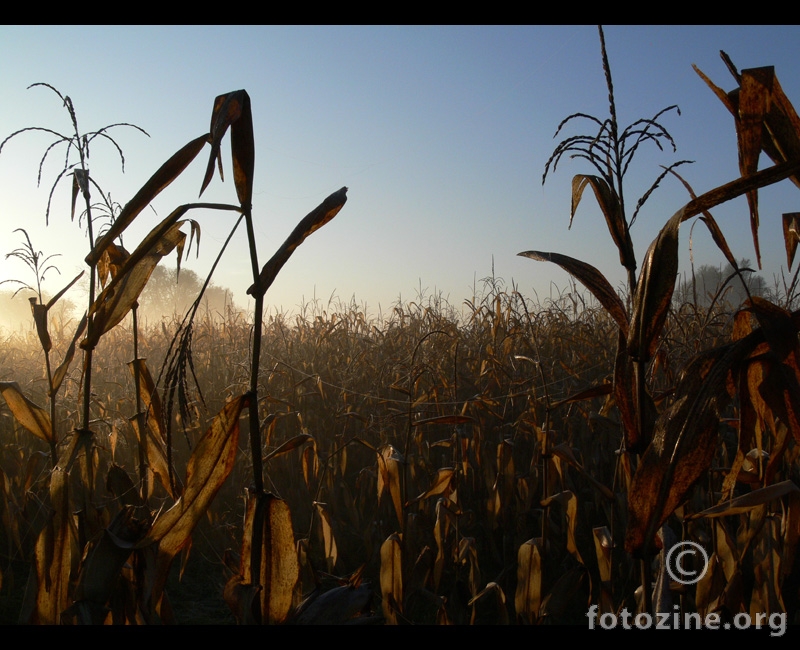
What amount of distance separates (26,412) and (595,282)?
1.51 m

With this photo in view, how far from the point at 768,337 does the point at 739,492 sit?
2290 millimetres

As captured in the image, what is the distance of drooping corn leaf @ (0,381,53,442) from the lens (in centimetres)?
161

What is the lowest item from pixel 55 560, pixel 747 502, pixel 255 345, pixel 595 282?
pixel 55 560

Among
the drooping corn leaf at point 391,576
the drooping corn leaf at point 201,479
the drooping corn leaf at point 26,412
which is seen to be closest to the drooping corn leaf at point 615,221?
the drooping corn leaf at point 201,479

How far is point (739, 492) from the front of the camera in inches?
111

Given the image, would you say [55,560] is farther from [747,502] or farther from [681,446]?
[747,502]

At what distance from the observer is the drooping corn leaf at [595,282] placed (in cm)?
110

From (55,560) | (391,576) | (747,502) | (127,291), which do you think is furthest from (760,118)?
(55,560)

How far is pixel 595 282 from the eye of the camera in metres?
1.12

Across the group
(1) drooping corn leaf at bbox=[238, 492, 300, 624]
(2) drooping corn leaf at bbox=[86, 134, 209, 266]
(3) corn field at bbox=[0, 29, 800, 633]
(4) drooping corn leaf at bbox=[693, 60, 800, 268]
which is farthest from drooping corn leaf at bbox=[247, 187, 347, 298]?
(4) drooping corn leaf at bbox=[693, 60, 800, 268]

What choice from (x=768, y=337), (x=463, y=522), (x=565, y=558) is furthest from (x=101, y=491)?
(x=768, y=337)

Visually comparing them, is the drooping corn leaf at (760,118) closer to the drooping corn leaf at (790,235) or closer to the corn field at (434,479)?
the corn field at (434,479)

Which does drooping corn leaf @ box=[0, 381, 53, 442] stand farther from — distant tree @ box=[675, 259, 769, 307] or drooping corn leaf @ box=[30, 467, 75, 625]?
distant tree @ box=[675, 259, 769, 307]

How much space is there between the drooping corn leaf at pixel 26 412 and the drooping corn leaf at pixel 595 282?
4.59 ft
